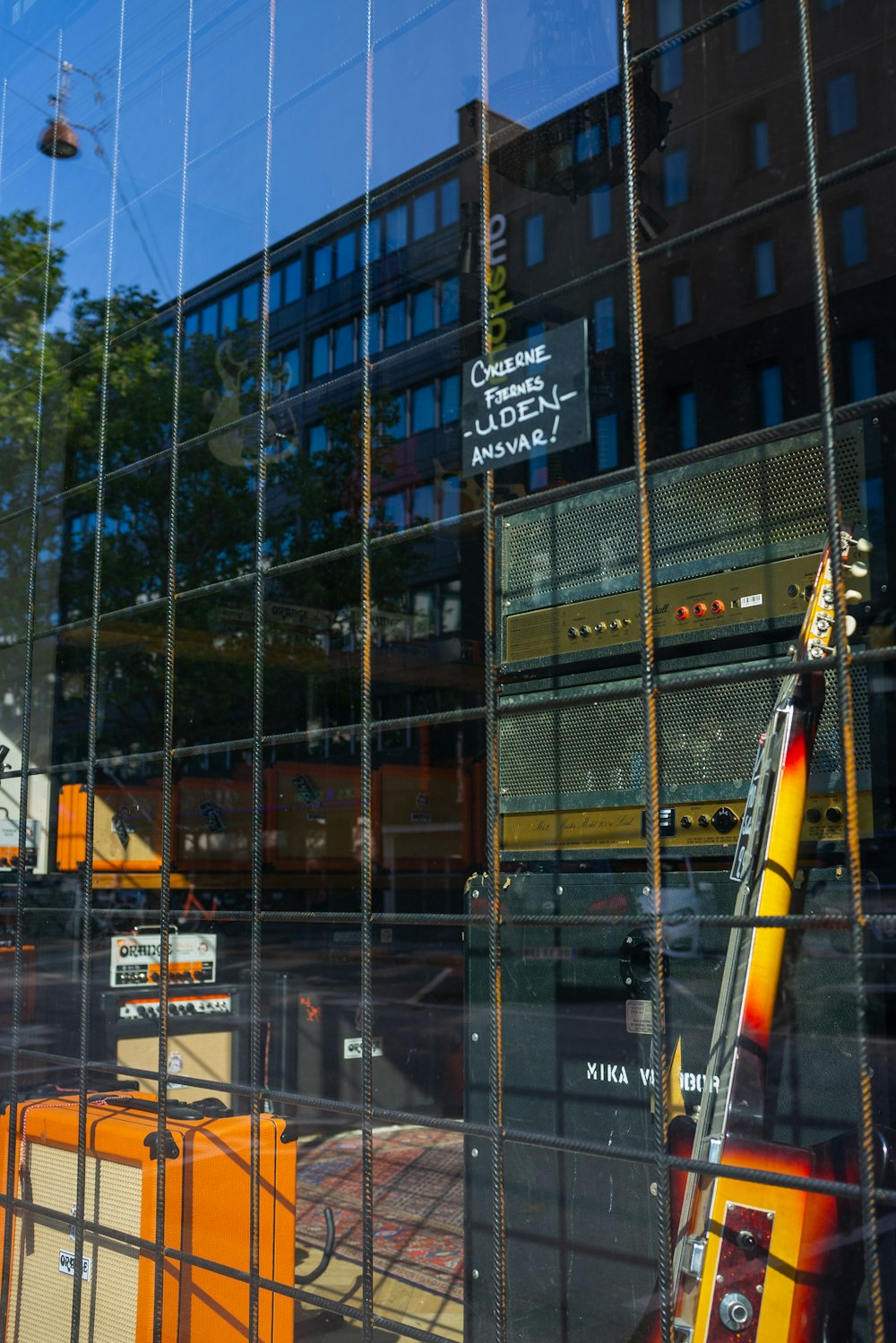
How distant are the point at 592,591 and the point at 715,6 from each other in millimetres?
1787

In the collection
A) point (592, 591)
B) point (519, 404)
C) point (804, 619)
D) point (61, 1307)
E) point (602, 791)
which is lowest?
point (61, 1307)

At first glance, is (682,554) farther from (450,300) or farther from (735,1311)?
(450,300)

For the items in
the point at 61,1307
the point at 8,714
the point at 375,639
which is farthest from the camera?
the point at 375,639

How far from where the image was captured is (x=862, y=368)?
851cm

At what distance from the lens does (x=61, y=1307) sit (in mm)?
4520

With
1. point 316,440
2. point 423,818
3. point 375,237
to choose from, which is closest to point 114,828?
point 316,440

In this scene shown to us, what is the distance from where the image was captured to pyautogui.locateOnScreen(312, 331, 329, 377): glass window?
693cm

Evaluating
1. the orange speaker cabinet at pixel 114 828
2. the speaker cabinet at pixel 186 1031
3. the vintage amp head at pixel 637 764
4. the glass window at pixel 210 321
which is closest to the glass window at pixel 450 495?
the vintage amp head at pixel 637 764

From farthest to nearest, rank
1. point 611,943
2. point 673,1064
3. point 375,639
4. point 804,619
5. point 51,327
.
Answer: point 375,639 → point 51,327 → point 611,943 → point 673,1064 → point 804,619

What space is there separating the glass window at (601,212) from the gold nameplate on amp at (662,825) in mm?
2006

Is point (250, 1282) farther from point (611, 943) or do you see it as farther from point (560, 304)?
point (560, 304)

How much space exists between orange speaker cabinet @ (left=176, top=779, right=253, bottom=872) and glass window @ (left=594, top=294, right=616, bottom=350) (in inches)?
333

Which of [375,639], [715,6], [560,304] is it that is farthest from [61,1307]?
[375,639]

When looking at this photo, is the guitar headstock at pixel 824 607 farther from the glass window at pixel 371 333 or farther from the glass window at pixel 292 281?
the glass window at pixel 292 281
